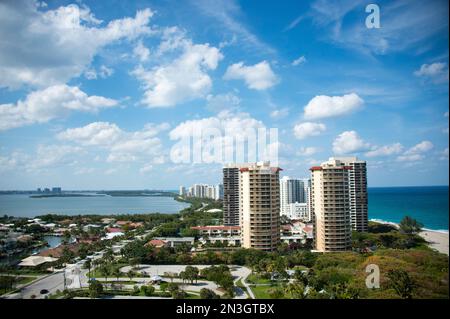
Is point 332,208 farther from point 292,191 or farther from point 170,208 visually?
point 170,208

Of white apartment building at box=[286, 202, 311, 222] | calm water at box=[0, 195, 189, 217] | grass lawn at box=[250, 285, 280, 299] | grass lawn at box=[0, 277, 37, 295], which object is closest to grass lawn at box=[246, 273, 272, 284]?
grass lawn at box=[250, 285, 280, 299]

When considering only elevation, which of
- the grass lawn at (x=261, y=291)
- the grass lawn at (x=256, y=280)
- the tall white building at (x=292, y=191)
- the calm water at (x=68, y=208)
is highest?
the tall white building at (x=292, y=191)

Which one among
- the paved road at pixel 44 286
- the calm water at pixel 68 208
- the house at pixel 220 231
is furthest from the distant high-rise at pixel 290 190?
the paved road at pixel 44 286

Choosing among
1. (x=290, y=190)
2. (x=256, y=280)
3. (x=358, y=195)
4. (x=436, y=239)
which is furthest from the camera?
(x=290, y=190)

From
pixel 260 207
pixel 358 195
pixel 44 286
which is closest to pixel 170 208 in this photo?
pixel 358 195

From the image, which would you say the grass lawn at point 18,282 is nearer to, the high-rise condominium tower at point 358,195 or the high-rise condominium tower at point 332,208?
the high-rise condominium tower at point 332,208
